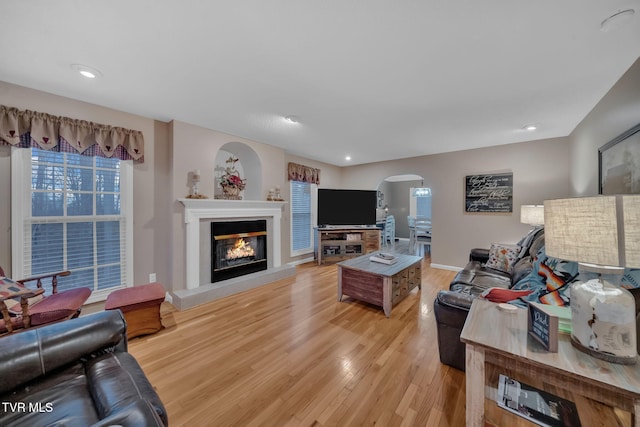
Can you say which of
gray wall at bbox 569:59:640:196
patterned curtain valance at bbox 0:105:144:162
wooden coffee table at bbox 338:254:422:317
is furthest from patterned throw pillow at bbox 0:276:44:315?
gray wall at bbox 569:59:640:196

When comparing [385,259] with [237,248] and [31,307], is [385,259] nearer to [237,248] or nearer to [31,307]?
[237,248]

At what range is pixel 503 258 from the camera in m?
3.07

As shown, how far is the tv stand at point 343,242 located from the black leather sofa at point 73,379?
3976 mm

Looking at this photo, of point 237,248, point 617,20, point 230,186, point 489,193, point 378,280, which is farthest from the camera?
point 489,193

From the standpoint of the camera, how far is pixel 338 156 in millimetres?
5082

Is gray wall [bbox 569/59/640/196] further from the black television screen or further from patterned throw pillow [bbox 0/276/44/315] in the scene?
patterned throw pillow [bbox 0/276/44/315]

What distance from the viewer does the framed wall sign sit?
Answer: 402cm

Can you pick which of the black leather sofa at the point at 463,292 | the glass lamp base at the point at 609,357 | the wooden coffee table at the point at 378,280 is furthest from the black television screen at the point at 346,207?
the glass lamp base at the point at 609,357

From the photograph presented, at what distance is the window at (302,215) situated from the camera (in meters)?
5.09

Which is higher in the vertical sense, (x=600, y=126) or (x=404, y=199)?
(x=600, y=126)

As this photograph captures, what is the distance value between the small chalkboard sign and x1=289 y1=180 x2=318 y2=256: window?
14.0 ft

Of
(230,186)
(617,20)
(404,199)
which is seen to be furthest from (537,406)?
(404,199)

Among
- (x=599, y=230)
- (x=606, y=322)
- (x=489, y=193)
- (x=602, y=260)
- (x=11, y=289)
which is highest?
(x=489, y=193)

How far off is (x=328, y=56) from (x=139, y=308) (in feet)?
9.25
